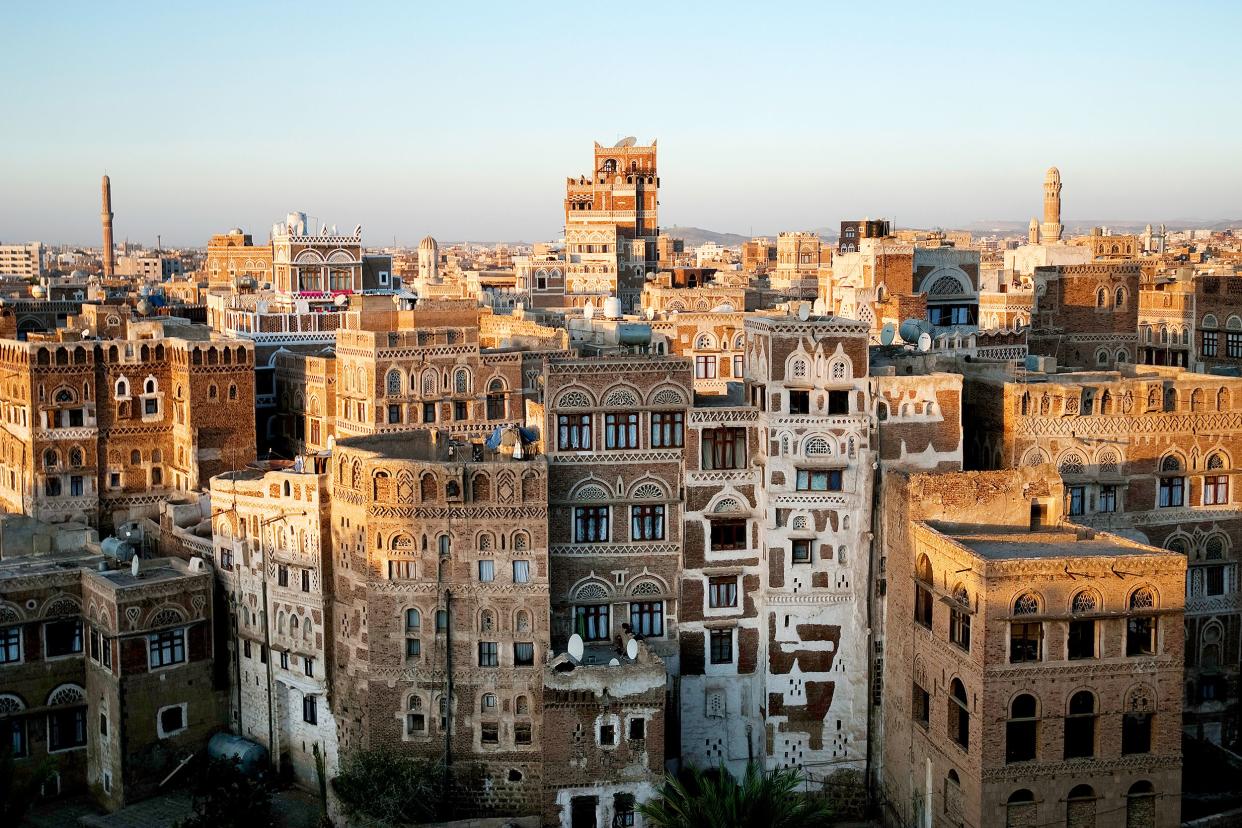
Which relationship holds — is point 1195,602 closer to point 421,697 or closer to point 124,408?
point 421,697

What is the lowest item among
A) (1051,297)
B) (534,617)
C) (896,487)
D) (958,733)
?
(958,733)


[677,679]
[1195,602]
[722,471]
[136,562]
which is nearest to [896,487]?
[722,471]

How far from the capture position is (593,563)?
44.8 metres

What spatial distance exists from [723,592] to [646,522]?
10.2ft

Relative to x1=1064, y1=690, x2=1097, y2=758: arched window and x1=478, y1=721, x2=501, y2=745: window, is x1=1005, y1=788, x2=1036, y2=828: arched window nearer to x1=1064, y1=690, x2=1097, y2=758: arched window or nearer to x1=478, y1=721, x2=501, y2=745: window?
x1=1064, y1=690, x2=1097, y2=758: arched window

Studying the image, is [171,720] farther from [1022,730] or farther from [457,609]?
[1022,730]

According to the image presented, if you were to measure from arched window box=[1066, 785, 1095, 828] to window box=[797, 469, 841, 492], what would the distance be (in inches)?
419

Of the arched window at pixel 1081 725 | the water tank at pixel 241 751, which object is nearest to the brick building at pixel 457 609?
the water tank at pixel 241 751

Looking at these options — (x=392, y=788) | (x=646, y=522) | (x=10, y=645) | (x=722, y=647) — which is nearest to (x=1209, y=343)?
(x=722, y=647)

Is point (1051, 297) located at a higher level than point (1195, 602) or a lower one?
higher

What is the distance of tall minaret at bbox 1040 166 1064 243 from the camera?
121062mm

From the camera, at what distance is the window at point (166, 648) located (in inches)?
1858

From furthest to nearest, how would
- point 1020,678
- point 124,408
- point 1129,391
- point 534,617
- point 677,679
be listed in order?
1. point 124,408
2. point 1129,391
3. point 677,679
4. point 534,617
5. point 1020,678

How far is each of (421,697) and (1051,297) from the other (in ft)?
130
